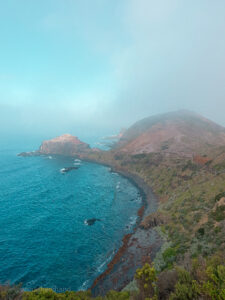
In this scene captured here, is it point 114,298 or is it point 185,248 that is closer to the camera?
point 114,298

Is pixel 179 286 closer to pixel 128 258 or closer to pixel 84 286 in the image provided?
pixel 84 286

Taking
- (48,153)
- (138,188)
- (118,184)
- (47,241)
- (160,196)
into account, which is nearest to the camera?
(47,241)

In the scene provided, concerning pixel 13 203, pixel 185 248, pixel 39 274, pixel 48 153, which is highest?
pixel 48 153

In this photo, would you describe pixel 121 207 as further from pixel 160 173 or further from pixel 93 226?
pixel 160 173

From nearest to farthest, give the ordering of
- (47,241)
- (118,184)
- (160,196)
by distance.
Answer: (47,241) → (160,196) → (118,184)

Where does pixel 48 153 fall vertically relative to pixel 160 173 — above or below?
above

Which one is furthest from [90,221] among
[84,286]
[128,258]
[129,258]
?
[84,286]

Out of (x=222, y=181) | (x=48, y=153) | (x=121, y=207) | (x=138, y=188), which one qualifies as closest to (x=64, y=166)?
(x=48, y=153)
